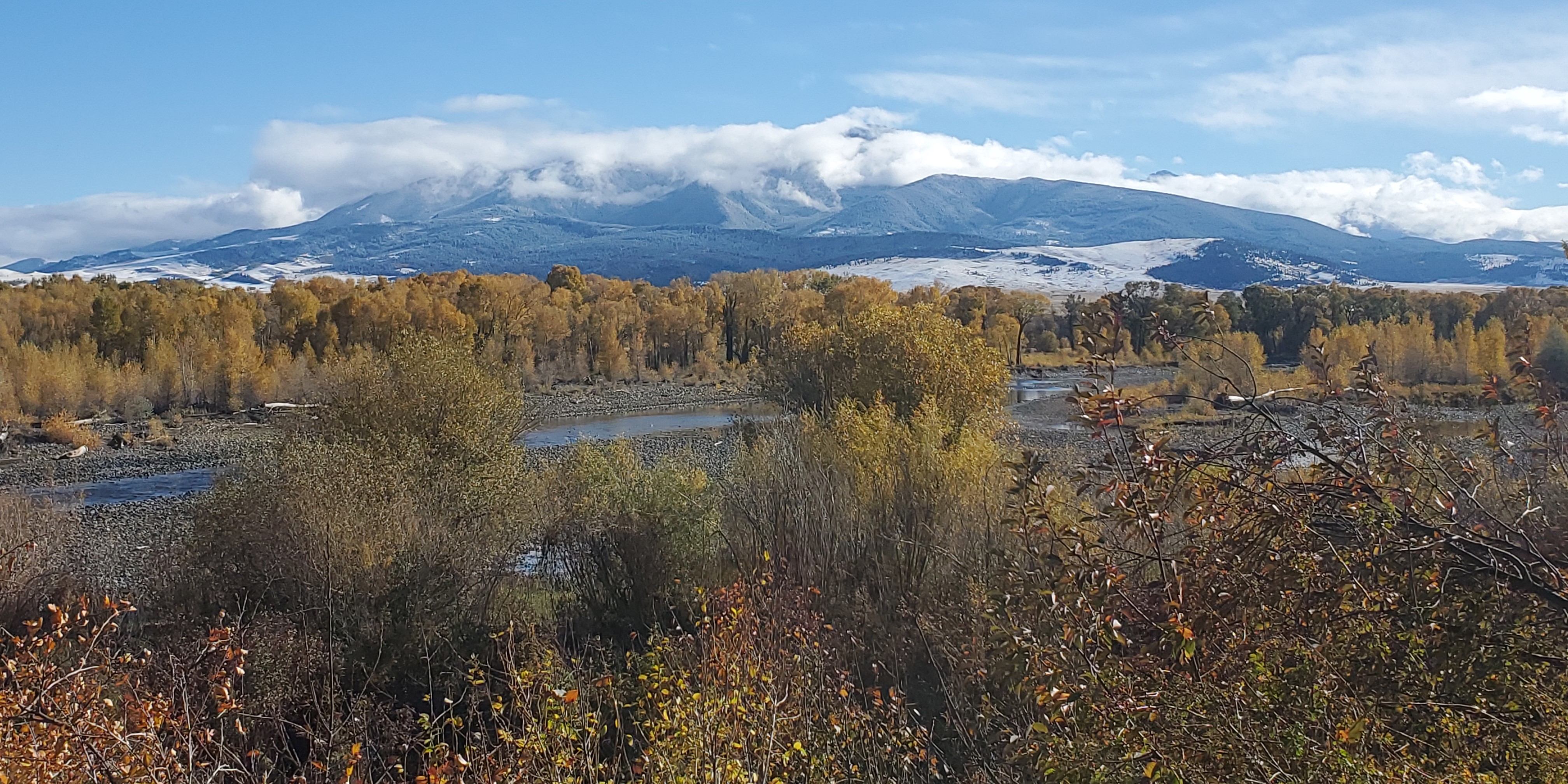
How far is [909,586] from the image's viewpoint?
62.0 ft

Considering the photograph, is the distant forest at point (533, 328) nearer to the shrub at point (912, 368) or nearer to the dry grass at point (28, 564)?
the shrub at point (912, 368)

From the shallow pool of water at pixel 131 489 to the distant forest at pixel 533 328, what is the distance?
13.4 m

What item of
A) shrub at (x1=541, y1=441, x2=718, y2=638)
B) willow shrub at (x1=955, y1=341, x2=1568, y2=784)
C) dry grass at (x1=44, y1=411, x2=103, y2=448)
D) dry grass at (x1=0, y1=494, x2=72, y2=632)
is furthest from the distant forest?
willow shrub at (x1=955, y1=341, x2=1568, y2=784)

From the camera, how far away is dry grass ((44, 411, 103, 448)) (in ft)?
191

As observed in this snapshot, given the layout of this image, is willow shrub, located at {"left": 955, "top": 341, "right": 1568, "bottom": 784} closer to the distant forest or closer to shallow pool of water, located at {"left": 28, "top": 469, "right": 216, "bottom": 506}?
the distant forest

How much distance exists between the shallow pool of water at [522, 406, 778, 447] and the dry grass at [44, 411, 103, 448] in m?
22.7

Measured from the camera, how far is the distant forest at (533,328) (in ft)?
235

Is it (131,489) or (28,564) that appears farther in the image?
(131,489)

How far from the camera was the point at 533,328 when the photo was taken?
99562mm

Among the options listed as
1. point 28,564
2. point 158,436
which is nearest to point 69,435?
point 158,436

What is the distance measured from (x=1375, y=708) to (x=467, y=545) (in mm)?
20295

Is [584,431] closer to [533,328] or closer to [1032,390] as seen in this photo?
[533,328]

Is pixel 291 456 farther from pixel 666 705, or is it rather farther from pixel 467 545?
pixel 666 705

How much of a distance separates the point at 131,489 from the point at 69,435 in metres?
17.5
